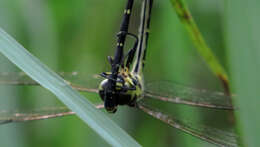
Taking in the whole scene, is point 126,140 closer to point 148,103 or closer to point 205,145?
point 148,103

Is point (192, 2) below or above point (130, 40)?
above

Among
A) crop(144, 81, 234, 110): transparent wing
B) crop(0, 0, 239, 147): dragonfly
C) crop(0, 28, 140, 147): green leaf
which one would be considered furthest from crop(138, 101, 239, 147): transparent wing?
crop(0, 28, 140, 147): green leaf

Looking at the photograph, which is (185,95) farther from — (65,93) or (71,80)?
(65,93)

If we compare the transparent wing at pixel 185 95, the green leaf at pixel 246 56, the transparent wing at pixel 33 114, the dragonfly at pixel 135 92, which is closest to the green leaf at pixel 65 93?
the green leaf at pixel 246 56

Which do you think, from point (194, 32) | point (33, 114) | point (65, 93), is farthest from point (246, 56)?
point (33, 114)

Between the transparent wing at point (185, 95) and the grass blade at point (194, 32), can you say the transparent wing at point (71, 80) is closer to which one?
the transparent wing at point (185, 95)

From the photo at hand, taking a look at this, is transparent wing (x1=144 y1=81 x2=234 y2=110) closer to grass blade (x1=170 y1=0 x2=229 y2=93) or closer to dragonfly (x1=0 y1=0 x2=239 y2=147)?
dragonfly (x1=0 y1=0 x2=239 y2=147)

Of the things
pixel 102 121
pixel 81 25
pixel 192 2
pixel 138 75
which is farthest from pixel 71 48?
pixel 102 121
